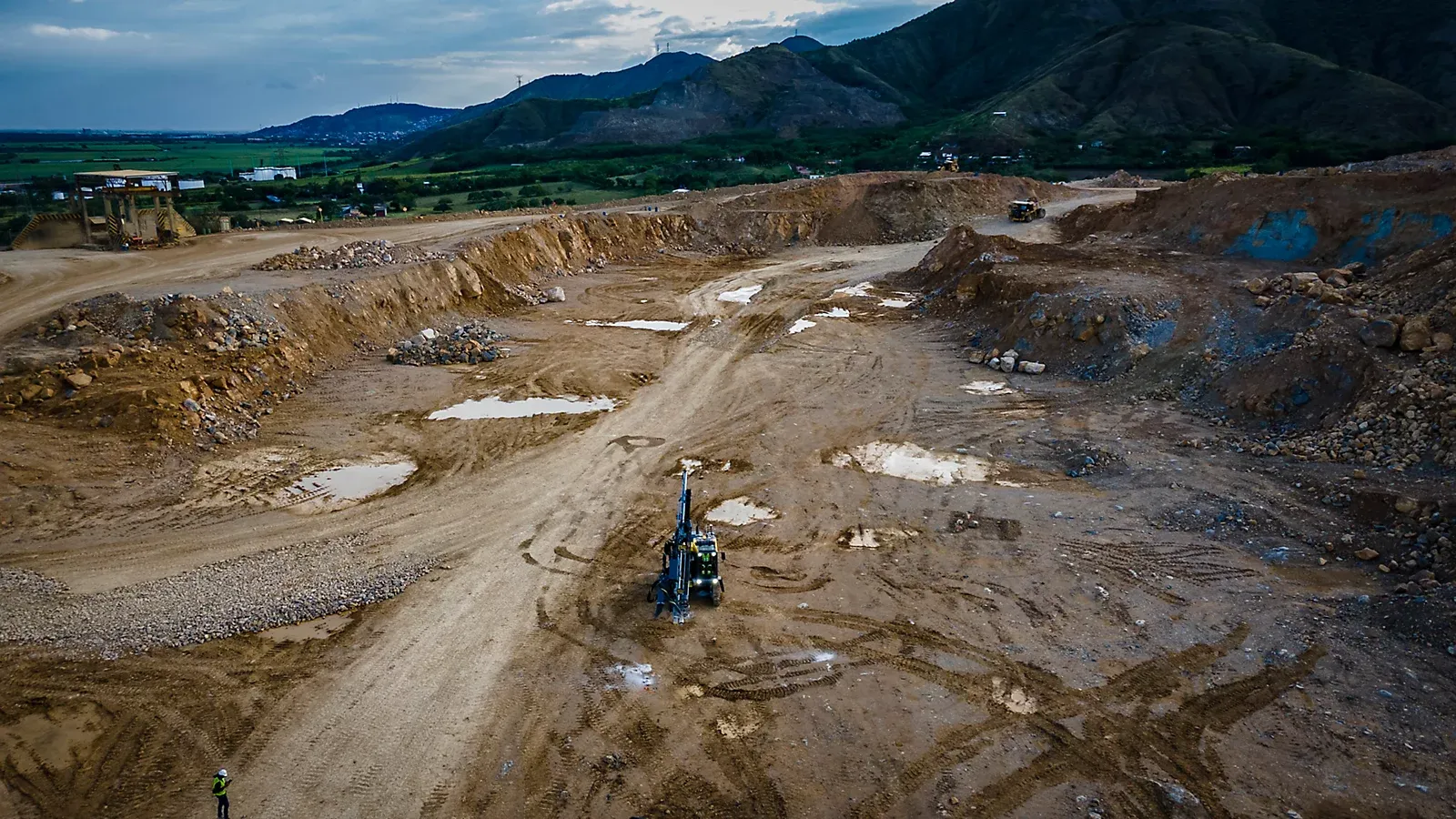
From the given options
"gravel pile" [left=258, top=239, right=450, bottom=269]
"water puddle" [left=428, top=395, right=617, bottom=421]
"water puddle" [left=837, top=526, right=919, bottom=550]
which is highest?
"gravel pile" [left=258, top=239, right=450, bottom=269]

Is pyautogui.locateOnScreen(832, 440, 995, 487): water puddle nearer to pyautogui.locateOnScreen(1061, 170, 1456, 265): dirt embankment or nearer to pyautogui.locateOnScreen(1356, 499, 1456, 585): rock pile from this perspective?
pyautogui.locateOnScreen(1356, 499, 1456, 585): rock pile

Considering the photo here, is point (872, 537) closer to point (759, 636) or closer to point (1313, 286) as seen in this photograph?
point (759, 636)

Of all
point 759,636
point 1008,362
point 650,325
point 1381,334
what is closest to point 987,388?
point 1008,362

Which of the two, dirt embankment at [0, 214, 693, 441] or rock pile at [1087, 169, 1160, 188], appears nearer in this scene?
dirt embankment at [0, 214, 693, 441]

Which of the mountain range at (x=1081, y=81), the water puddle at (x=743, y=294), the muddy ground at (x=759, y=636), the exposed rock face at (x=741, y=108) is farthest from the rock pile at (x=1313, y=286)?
the exposed rock face at (x=741, y=108)

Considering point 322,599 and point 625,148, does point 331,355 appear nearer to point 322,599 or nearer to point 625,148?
point 322,599

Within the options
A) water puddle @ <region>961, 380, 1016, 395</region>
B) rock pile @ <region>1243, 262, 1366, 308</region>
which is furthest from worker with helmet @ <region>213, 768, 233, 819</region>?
rock pile @ <region>1243, 262, 1366, 308</region>
